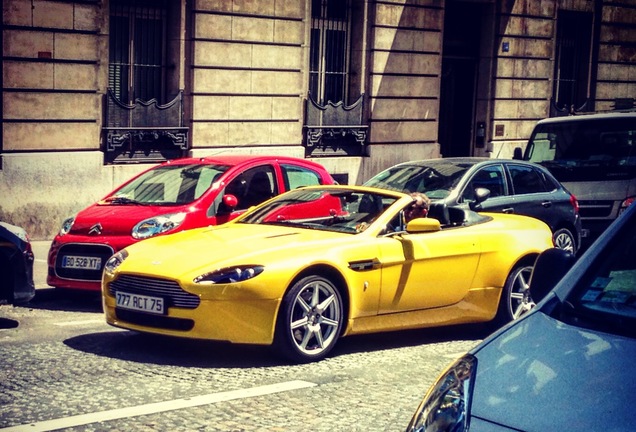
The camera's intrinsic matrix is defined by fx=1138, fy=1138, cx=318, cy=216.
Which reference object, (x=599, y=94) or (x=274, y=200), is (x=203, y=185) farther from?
(x=599, y=94)

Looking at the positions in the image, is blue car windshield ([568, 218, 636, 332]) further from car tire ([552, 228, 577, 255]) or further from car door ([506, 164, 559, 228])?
car tire ([552, 228, 577, 255])

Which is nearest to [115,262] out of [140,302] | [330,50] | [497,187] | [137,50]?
[140,302]

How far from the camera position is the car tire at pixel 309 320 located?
8000mm

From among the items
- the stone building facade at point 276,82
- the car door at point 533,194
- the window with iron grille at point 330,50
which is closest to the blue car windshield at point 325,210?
the car door at point 533,194

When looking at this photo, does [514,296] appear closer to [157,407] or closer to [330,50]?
[157,407]

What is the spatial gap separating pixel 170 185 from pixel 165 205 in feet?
1.43

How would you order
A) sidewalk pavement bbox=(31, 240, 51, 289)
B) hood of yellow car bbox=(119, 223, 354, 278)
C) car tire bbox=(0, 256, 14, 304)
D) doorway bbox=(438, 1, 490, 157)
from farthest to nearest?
doorway bbox=(438, 1, 490, 157), sidewalk pavement bbox=(31, 240, 51, 289), car tire bbox=(0, 256, 14, 304), hood of yellow car bbox=(119, 223, 354, 278)

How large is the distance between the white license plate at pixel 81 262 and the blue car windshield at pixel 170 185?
0.99 meters

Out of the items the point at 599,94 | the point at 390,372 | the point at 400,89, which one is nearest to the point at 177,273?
the point at 390,372

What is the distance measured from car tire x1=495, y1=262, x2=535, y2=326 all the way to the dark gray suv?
3.00 m

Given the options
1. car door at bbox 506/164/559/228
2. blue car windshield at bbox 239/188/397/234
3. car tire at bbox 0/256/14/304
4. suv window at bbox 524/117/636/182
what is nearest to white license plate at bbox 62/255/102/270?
car tire at bbox 0/256/14/304

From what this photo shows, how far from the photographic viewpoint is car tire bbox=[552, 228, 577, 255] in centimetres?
1434

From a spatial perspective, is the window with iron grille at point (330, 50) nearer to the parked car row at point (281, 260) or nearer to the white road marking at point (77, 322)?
the parked car row at point (281, 260)

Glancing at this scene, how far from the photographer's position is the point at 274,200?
9961 mm
